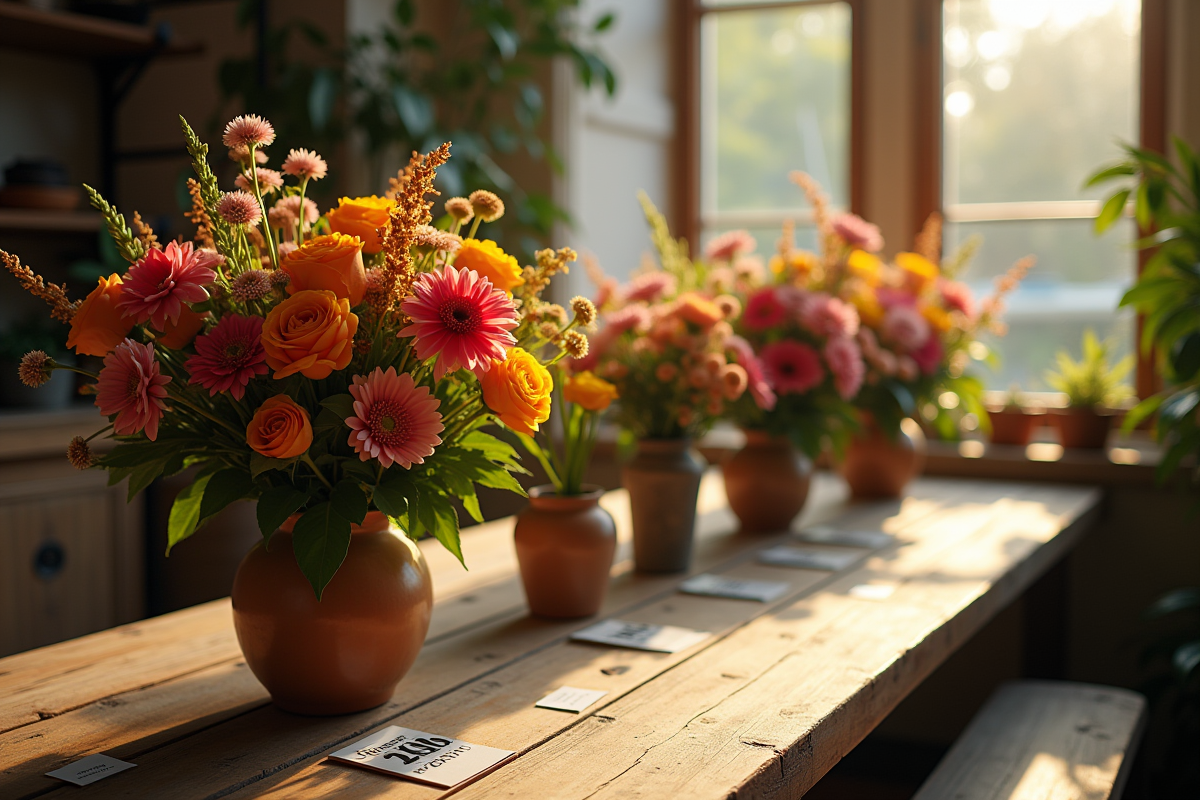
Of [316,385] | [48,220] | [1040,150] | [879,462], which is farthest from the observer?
[1040,150]

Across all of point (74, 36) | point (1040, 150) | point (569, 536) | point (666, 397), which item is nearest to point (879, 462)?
point (666, 397)

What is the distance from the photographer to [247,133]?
1.06 metres

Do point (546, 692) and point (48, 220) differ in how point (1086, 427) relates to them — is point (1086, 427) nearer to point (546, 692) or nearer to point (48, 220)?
point (546, 692)

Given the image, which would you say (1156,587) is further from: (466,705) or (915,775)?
(466,705)

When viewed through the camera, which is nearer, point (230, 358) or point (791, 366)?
point (230, 358)

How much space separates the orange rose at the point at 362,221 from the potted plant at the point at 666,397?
0.67 meters

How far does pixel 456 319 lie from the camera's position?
104cm

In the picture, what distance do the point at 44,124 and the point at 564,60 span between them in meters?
1.50

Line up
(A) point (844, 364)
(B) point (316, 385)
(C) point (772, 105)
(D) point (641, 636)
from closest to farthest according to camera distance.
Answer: (B) point (316, 385) → (D) point (641, 636) → (A) point (844, 364) → (C) point (772, 105)

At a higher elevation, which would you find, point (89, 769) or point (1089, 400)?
point (1089, 400)

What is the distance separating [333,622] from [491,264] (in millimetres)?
390

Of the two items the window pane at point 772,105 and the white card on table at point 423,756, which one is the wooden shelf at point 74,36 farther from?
the white card on table at point 423,756

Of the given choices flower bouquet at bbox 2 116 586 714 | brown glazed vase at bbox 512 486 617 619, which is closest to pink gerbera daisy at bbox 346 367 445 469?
flower bouquet at bbox 2 116 586 714

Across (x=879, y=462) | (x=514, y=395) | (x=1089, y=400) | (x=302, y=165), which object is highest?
(x=302, y=165)
